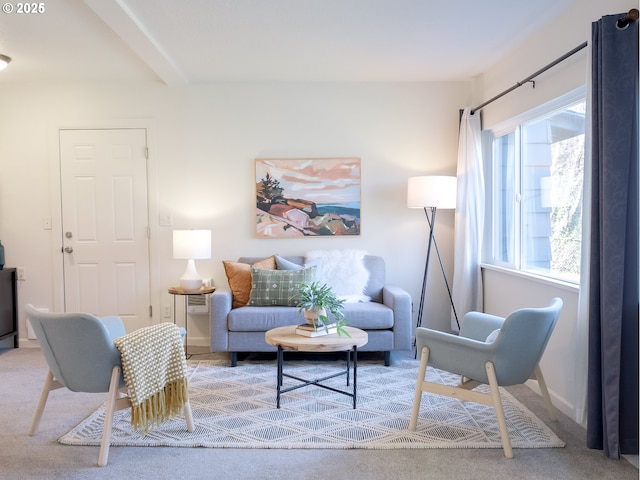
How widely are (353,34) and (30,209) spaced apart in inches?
134

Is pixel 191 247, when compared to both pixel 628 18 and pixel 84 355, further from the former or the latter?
pixel 628 18

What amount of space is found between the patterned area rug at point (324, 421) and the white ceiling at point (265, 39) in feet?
7.92

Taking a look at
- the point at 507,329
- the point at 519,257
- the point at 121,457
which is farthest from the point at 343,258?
the point at 121,457

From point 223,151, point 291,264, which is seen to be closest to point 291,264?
point 291,264

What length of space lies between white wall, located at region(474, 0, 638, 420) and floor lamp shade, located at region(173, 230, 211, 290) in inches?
97.7

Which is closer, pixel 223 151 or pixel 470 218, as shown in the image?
pixel 470 218

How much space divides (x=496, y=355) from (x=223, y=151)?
3108mm

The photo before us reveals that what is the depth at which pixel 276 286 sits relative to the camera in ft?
12.3

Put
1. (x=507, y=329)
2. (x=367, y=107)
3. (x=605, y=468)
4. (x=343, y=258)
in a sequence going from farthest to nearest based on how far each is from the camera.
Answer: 1. (x=367, y=107)
2. (x=343, y=258)
3. (x=507, y=329)
4. (x=605, y=468)

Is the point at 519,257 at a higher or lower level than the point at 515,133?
lower

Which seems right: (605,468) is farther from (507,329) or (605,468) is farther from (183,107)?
(183,107)

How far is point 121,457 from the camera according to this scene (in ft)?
7.40

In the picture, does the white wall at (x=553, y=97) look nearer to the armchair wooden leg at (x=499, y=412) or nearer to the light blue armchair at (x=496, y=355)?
the light blue armchair at (x=496, y=355)

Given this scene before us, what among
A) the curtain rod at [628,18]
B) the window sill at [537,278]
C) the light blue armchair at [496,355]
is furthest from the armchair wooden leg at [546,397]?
the curtain rod at [628,18]
